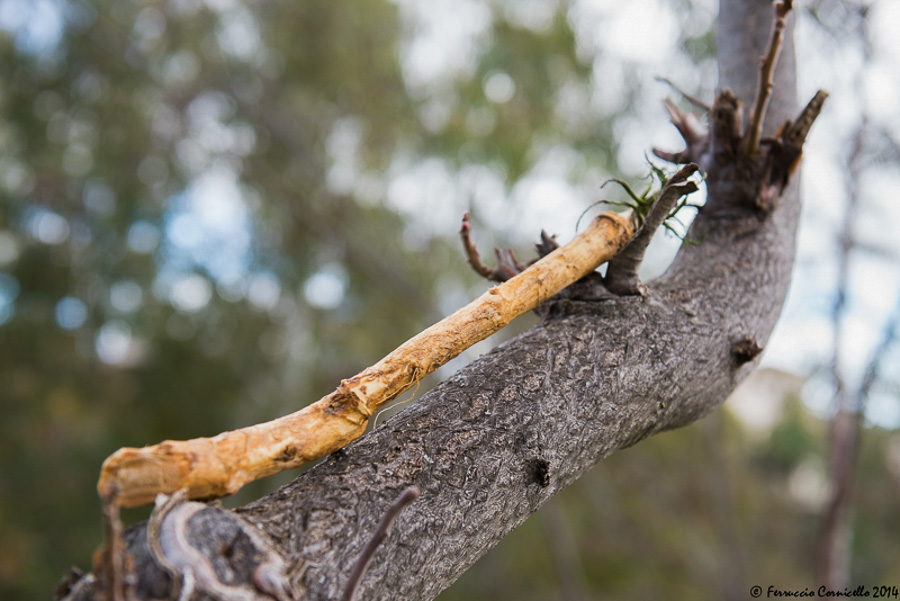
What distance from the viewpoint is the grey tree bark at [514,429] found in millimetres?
649

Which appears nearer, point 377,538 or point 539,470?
point 377,538

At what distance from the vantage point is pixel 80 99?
224 inches

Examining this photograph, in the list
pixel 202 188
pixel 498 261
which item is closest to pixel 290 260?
pixel 202 188

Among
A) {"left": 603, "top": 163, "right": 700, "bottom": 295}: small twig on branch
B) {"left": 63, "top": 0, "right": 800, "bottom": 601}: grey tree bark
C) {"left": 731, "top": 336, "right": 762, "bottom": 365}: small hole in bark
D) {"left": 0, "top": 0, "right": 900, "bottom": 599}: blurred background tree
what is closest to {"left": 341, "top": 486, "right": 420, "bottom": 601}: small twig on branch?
{"left": 63, "top": 0, "right": 800, "bottom": 601}: grey tree bark

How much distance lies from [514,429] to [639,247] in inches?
12.9

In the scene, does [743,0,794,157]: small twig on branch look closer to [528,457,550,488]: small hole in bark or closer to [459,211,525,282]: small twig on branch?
[459,211,525,282]: small twig on branch

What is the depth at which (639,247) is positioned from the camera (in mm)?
923

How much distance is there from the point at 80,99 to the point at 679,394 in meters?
6.21

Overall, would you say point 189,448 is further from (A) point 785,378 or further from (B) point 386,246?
(B) point 386,246

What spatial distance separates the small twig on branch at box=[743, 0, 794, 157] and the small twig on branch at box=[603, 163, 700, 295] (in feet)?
0.94

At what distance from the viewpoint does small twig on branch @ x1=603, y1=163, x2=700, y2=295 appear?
840 mm

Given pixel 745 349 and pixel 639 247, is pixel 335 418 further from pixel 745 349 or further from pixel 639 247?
pixel 745 349

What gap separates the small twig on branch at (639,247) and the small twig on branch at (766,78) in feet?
0.94

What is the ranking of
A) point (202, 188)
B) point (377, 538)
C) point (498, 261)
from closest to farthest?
point (377, 538)
point (498, 261)
point (202, 188)
